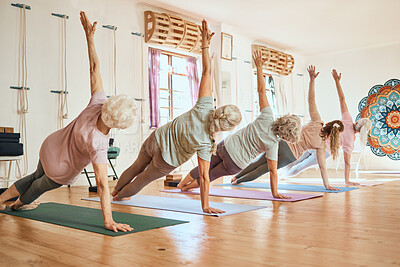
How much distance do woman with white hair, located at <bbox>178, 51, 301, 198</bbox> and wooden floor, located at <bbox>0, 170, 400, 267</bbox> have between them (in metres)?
0.67

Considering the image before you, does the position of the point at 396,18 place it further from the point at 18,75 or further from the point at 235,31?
the point at 18,75

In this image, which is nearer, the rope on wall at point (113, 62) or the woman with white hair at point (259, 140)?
the woman with white hair at point (259, 140)

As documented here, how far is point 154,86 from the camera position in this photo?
21.4 ft

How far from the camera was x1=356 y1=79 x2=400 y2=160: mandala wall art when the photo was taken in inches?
346

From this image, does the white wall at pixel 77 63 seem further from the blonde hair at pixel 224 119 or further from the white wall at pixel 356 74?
the blonde hair at pixel 224 119

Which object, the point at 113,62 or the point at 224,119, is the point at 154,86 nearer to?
the point at 113,62

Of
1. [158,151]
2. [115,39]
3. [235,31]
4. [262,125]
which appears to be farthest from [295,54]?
[158,151]

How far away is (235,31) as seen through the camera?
8.05 m

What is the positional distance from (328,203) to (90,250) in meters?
2.33

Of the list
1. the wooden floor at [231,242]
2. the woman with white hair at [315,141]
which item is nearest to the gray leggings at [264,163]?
the woman with white hair at [315,141]

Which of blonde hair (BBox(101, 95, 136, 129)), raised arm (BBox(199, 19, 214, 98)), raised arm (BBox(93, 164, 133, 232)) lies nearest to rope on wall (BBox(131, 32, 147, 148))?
raised arm (BBox(199, 19, 214, 98))

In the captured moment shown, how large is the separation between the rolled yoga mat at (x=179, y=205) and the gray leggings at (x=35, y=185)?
2.97ft

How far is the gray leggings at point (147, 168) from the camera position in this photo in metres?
3.16

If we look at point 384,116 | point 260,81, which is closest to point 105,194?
point 260,81
